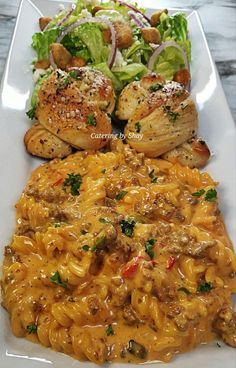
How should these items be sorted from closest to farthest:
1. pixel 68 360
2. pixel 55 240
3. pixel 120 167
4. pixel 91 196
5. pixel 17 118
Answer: pixel 68 360 → pixel 55 240 → pixel 91 196 → pixel 120 167 → pixel 17 118

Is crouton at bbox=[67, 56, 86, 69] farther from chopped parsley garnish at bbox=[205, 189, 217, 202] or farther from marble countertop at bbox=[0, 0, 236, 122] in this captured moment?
chopped parsley garnish at bbox=[205, 189, 217, 202]

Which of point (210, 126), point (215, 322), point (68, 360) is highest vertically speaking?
point (210, 126)

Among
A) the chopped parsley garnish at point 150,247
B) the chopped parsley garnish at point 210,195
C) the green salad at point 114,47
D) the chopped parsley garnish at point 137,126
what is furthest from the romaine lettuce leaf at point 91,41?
the chopped parsley garnish at point 150,247

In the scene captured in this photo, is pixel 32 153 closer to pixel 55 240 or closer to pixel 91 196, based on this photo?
pixel 91 196

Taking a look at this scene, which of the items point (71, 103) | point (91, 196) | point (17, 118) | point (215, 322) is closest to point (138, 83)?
point (71, 103)

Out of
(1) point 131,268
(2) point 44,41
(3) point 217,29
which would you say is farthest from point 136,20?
(1) point 131,268

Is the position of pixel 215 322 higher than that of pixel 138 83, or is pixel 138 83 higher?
pixel 138 83
